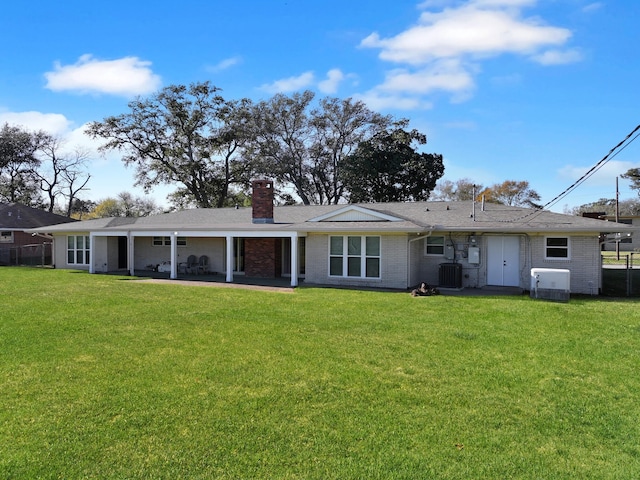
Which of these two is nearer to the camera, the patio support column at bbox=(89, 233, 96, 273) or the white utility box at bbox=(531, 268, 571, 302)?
the white utility box at bbox=(531, 268, 571, 302)

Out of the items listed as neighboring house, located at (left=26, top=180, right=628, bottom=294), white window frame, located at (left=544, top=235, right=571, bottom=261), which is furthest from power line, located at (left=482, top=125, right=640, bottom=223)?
white window frame, located at (left=544, top=235, right=571, bottom=261)

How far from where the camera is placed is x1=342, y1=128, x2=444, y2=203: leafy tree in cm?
3434

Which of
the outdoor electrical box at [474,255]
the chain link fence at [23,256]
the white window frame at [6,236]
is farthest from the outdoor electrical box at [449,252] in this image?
the white window frame at [6,236]

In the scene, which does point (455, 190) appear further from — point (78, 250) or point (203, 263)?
point (78, 250)

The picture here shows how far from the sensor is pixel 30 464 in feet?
11.6


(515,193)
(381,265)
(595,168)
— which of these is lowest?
(381,265)

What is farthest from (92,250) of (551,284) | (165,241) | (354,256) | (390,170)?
(390,170)

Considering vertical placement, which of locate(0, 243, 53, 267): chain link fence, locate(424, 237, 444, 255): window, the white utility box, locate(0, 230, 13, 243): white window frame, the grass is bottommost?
the grass

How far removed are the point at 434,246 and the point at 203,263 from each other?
1019 cm

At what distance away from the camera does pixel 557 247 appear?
14273 mm

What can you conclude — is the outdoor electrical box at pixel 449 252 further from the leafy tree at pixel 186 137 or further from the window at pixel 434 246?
the leafy tree at pixel 186 137

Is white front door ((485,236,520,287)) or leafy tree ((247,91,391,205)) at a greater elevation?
leafy tree ((247,91,391,205))

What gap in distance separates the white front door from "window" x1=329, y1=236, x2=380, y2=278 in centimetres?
386

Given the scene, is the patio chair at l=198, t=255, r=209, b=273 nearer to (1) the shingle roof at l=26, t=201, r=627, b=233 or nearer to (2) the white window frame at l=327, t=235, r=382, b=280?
(1) the shingle roof at l=26, t=201, r=627, b=233
